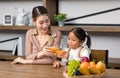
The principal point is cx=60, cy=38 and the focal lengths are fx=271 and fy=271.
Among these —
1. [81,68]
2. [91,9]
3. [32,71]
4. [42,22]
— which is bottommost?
[32,71]

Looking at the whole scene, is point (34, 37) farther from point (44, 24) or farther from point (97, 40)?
point (97, 40)

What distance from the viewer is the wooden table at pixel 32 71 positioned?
1.71 m

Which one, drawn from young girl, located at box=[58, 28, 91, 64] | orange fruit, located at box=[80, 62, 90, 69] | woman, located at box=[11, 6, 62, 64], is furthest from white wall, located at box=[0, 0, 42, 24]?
orange fruit, located at box=[80, 62, 90, 69]

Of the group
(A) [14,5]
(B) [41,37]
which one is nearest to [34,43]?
(B) [41,37]

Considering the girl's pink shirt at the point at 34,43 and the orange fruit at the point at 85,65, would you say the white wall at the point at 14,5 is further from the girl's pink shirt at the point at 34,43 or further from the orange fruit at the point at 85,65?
the orange fruit at the point at 85,65

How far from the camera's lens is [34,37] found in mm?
2330

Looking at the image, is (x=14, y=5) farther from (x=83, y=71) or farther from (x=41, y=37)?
(x=83, y=71)

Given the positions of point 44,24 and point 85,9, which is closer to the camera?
Result: point 44,24

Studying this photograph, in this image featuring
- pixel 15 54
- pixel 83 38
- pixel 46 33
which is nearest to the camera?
pixel 83 38

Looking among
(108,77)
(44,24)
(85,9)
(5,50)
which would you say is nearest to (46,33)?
(44,24)

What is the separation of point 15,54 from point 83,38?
165 cm

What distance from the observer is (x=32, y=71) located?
1.87 metres

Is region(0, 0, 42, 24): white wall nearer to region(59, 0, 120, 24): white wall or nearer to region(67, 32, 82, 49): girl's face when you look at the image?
region(59, 0, 120, 24): white wall

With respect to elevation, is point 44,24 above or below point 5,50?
above
